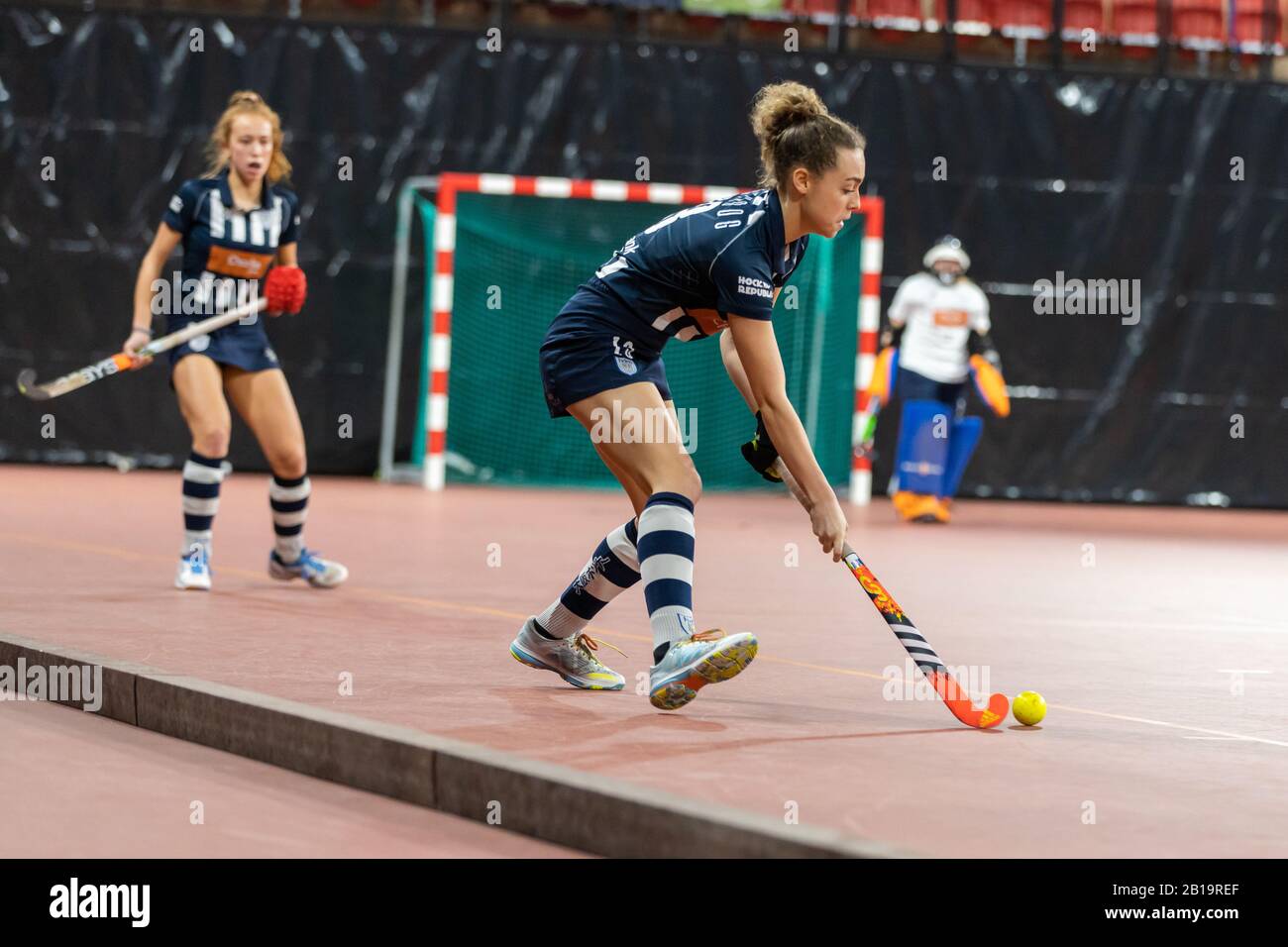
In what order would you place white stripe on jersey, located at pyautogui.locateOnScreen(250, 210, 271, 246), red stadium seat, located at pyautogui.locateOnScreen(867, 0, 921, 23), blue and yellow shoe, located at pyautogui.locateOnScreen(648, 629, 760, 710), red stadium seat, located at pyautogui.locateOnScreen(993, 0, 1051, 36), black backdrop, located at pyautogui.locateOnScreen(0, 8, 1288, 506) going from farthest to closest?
red stadium seat, located at pyautogui.locateOnScreen(993, 0, 1051, 36) < red stadium seat, located at pyautogui.locateOnScreen(867, 0, 921, 23) < black backdrop, located at pyautogui.locateOnScreen(0, 8, 1288, 506) < white stripe on jersey, located at pyautogui.locateOnScreen(250, 210, 271, 246) < blue and yellow shoe, located at pyautogui.locateOnScreen(648, 629, 760, 710)

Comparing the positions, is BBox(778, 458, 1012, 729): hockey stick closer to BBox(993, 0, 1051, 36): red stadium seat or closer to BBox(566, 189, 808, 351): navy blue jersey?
BBox(566, 189, 808, 351): navy blue jersey

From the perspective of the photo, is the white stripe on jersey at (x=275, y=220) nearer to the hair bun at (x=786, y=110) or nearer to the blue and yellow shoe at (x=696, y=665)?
the hair bun at (x=786, y=110)

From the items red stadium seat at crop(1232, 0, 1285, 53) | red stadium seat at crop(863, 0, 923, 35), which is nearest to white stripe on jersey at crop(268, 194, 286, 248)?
red stadium seat at crop(863, 0, 923, 35)

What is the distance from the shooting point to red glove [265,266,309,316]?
7.02 metres

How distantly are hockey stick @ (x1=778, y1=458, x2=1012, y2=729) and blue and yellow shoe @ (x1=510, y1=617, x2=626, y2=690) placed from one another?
2.38ft

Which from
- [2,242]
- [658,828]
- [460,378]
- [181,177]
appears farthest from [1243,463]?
[658,828]

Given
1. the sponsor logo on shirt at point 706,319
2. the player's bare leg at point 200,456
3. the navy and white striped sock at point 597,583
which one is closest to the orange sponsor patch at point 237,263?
the player's bare leg at point 200,456

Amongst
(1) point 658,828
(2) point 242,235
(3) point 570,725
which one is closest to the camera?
(1) point 658,828

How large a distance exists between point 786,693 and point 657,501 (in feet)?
2.40

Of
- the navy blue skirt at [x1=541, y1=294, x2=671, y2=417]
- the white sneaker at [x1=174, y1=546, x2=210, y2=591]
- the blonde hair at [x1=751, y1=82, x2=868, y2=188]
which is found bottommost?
the white sneaker at [x1=174, y1=546, x2=210, y2=591]

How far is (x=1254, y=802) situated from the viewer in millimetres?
3637

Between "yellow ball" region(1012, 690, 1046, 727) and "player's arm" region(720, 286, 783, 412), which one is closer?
"yellow ball" region(1012, 690, 1046, 727)

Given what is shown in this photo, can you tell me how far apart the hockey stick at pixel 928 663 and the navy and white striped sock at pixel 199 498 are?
3016 millimetres
